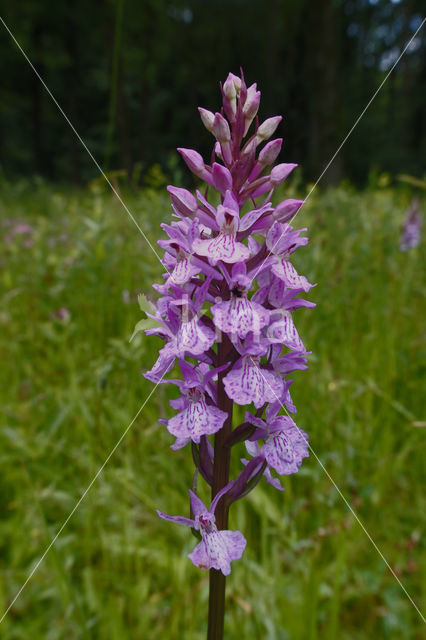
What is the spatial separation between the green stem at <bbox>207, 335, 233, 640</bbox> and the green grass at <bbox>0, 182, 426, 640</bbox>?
49 cm

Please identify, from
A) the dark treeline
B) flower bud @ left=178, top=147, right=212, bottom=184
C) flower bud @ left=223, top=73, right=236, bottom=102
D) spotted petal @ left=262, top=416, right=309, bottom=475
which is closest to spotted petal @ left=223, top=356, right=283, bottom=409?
spotted petal @ left=262, top=416, right=309, bottom=475

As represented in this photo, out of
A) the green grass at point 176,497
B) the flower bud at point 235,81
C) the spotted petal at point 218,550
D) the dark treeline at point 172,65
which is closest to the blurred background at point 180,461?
the green grass at point 176,497

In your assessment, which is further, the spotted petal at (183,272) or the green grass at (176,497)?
the green grass at (176,497)

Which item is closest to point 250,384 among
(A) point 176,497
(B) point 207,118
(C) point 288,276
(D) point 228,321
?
(D) point 228,321

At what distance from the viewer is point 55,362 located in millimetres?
3096

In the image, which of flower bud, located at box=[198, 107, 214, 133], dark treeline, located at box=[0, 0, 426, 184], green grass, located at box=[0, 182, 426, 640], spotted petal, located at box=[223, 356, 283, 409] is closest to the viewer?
spotted petal, located at box=[223, 356, 283, 409]

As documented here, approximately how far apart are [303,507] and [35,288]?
9.15 feet

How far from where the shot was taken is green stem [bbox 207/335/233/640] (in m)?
0.90

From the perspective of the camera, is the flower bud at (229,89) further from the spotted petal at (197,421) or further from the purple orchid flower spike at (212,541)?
the purple orchid flower spike at (212,541)

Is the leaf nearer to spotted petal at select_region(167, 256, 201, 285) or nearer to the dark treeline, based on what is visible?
spotted petal at select_region(167, 256, 201, 285)

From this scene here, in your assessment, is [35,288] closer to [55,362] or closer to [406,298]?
[55,362]

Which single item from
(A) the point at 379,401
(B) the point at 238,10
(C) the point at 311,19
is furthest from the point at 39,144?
(A) the point at 379,401

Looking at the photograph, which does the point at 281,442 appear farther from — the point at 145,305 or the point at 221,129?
the point at 221,129

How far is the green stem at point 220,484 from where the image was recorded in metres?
0.90
